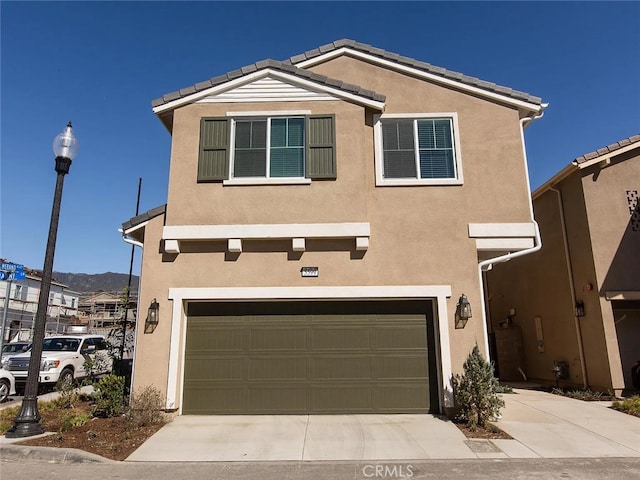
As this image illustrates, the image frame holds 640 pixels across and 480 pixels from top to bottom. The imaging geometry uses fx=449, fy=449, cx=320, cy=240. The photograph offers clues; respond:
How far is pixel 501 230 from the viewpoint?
9.45 meters

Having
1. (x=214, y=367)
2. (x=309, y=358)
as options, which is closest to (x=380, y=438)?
(x=309, y=358)

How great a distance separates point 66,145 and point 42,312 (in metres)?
3.10

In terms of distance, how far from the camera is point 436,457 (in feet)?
21.5

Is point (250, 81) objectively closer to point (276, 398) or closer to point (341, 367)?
point (341, 367)

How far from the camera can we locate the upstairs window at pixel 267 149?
9.45 metres

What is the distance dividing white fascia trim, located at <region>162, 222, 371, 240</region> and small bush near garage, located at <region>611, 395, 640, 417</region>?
21.1 ft

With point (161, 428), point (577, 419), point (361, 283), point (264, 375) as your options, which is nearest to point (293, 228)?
point (361, 283)

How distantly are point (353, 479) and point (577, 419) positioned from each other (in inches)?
212

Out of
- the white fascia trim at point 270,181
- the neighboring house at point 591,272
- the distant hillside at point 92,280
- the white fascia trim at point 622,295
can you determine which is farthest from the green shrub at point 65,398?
the distant hillside at point 92,280

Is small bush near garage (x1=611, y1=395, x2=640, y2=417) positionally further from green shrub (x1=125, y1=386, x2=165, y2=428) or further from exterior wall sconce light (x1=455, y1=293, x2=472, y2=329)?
green shrub (x1=125, y1=386, x2=165, y2=428)

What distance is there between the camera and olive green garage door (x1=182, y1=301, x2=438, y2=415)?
29.3ft

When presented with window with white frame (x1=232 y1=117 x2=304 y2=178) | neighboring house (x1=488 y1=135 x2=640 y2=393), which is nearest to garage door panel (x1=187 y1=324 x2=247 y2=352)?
window with white frame (x1=232 y1=117 x2=304 y2=178)

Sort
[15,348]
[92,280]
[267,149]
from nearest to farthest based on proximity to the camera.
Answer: [267,149] → [15,348] → [92,280]

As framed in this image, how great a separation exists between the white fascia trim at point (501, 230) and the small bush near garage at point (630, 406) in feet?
13.1
